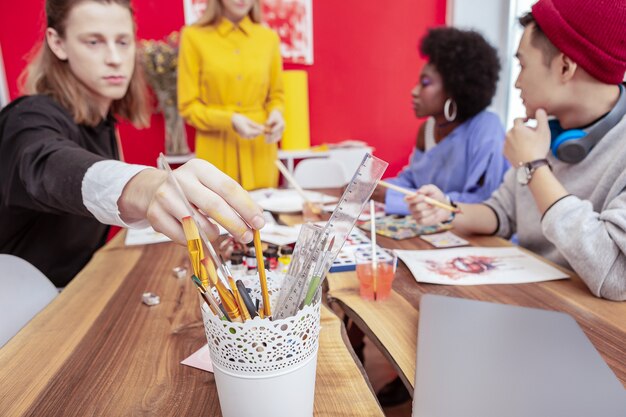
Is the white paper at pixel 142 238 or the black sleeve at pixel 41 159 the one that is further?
the white paper at pixel 142 238

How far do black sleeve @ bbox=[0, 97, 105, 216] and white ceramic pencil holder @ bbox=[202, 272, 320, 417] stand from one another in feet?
1.32

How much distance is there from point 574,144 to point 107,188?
38.4 inches

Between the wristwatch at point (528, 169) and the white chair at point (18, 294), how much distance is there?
3.44 feet

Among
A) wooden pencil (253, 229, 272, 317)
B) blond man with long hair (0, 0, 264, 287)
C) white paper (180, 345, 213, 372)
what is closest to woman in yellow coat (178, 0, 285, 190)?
blond man with long hair (0, 0, 264, 287)

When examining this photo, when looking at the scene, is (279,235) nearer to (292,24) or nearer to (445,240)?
(445,240)

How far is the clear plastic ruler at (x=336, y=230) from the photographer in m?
0.47

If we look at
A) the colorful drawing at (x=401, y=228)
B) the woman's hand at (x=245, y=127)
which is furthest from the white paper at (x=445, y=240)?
the woman's hand at (x=245, y=127)

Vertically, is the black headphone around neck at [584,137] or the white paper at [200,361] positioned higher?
the black headphone around neck at [584,137]

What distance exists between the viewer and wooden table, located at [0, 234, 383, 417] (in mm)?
504

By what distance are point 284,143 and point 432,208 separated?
1806mm

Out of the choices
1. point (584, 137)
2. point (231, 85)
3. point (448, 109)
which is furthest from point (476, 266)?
point (231, 85)

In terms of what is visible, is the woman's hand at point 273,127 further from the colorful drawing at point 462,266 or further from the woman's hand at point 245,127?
the colorful drawing at point 462,266

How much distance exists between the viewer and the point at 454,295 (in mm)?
793

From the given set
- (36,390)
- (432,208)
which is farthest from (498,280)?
(36,390)
